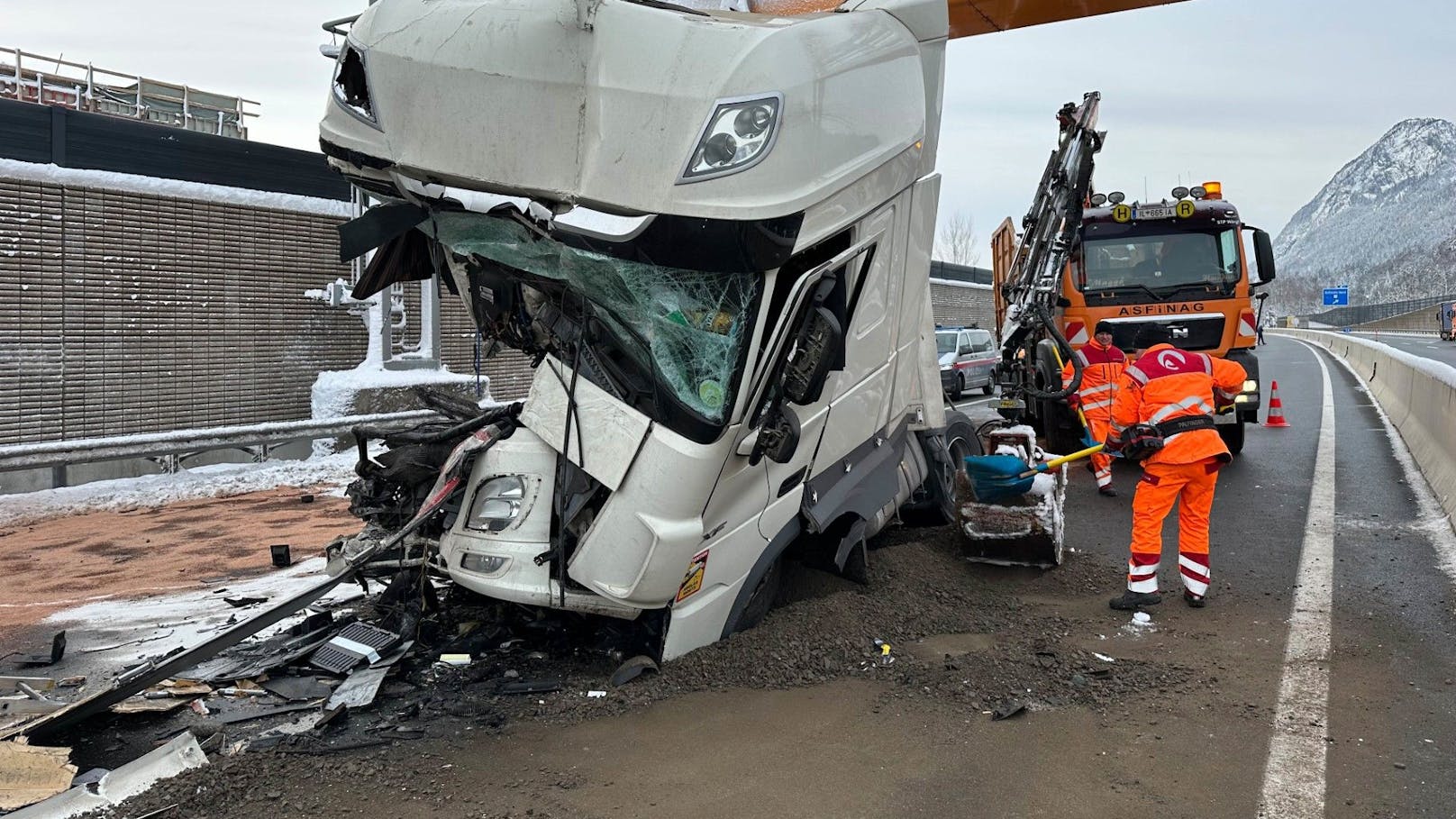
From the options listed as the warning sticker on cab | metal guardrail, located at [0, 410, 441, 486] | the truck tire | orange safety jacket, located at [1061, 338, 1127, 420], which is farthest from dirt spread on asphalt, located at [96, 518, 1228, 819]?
orange safety jacket, located at [1061, 338, 1127, 420]

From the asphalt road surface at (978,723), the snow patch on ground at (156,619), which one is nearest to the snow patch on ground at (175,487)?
the snow patch on ground at (156,619)

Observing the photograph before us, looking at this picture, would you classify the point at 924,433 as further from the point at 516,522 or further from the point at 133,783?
the point at 133,783

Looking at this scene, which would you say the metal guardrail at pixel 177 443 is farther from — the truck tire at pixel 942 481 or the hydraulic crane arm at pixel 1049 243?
the hydraulic crane arm at pixel 1049 243

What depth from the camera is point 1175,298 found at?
10195 mm

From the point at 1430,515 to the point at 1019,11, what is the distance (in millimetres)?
4564

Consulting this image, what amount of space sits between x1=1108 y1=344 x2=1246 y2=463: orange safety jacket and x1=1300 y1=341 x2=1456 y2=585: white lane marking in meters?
1.55

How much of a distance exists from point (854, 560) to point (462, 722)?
203 centimetres

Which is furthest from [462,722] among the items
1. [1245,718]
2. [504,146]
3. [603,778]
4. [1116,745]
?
[1245,718]

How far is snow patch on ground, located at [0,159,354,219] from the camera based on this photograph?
8.82 metres

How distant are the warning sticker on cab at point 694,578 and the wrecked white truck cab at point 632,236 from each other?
2cm

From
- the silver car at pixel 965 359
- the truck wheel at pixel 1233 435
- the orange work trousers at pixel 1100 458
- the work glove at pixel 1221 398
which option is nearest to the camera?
the work glove at pixel 1221 398

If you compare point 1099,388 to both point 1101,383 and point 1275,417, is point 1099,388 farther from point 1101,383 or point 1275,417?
point 1275,417

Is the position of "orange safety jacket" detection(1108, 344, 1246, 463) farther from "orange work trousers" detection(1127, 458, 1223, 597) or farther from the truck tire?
the truck tire

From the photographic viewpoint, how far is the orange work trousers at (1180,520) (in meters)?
5.27
